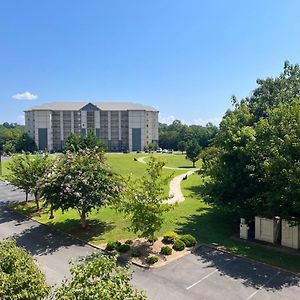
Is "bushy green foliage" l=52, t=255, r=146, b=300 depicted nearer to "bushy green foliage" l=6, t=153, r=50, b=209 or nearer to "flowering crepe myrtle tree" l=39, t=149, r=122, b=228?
"flowering crepe myrtle tree" l=39, t=149, r=122, b=228

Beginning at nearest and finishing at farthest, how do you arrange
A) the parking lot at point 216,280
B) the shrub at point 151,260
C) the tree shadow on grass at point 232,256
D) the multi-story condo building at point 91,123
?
1. the parking lot at point 216,280
2. the tree shadow on grass at point 232,256
3. the shrub at point 151,260
4. the multi-story condo building at point 91,123

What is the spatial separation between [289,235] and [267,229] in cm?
132

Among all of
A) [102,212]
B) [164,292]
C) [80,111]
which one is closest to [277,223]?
[164,292]

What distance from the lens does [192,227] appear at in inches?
933

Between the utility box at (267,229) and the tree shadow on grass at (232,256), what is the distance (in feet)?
3.90

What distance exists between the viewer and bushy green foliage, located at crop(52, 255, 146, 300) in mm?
7062

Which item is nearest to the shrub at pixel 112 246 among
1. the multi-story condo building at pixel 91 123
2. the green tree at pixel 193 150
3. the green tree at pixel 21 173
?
the green tree at pixel 21 173

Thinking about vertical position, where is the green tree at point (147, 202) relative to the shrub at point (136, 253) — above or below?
above

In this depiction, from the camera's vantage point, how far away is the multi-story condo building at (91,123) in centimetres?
13912

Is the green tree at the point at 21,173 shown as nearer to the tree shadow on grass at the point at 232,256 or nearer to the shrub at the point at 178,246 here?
the tree shadow on grass at the point at 232,256

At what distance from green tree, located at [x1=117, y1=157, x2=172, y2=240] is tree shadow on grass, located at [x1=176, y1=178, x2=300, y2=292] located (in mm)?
2961

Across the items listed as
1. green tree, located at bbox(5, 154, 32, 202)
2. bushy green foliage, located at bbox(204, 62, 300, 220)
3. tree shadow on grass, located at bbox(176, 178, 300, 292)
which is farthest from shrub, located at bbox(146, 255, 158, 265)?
green tree, located at bbox(5, 154, 32, 202)

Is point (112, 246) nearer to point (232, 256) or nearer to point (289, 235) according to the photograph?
point (232, 256)

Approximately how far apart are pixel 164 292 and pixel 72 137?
4365 cm
